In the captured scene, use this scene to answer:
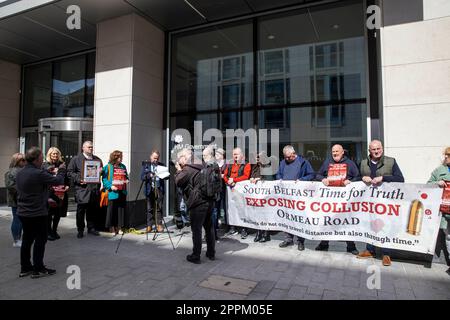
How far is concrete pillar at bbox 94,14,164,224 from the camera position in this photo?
24.0 feet

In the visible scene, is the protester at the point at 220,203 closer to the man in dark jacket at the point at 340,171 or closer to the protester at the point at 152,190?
the protester at the point at 152,190

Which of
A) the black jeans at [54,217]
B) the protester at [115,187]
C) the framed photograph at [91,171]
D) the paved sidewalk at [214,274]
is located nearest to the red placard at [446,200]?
the paved sidewalk at [214,274]

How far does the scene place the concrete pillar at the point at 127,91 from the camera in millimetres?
7320

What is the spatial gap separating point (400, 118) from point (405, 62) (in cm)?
98

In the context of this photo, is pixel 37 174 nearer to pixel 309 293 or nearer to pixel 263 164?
pixel 309 293

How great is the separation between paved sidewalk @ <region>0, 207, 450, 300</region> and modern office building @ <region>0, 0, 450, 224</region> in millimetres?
1825

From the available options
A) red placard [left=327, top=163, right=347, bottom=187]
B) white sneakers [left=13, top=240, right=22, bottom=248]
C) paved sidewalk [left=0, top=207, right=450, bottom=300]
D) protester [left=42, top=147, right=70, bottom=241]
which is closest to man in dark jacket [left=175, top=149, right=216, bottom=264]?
paved sidewalk [left=0, top=207, right=450, bottom=300]

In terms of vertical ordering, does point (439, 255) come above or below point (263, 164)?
below

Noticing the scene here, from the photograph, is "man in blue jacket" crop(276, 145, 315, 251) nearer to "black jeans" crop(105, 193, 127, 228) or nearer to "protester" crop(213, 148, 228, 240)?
"protester" crop(213, 148, 228, 240)

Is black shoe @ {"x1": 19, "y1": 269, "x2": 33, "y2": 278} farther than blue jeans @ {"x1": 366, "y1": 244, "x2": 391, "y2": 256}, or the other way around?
blue jeans @ {"x1": 366, "y1": 244, "x2": 391, "y2": 256}

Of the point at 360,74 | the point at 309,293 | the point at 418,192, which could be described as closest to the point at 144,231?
the point at 309,293

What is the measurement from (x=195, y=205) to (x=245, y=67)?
4672 millimetres

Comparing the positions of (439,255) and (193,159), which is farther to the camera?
(193,159)

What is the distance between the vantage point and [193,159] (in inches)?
197
